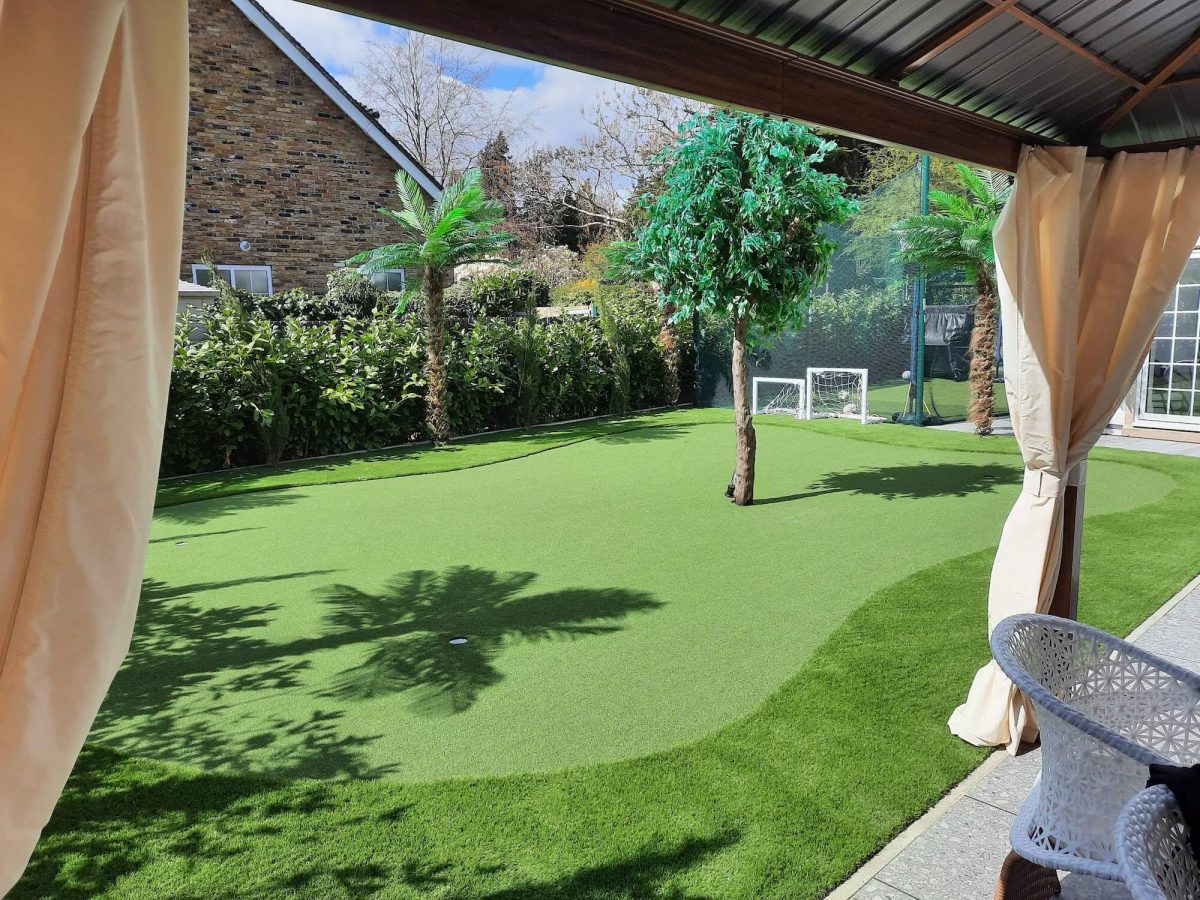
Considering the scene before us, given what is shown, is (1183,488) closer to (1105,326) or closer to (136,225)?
(1105,326)

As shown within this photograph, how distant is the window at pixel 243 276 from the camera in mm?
15148

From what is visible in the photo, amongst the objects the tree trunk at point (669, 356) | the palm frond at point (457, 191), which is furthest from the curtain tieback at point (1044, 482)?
the tree trunk at point (669, 356)

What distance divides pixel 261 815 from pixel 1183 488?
28.4 ft

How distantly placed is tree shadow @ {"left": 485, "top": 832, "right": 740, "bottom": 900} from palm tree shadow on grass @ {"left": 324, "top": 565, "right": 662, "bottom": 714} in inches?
54.3

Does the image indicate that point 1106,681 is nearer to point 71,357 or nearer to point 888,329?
point 71,357

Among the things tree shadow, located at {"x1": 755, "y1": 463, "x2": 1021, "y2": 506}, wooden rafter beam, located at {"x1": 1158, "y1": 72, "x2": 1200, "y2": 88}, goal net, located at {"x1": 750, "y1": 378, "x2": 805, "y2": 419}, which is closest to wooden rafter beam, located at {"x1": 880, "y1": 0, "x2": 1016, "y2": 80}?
wooden rafter beam, located at {"x1": 1158, "y1": 72, "x2": 1200, "y2": 88}

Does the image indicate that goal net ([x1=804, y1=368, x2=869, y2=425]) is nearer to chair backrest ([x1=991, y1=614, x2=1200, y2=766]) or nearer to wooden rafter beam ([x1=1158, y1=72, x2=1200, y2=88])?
wooden rafter beam ([x1=1158, y1=72, x2=1200, y2=88])

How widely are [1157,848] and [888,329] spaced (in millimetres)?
12244

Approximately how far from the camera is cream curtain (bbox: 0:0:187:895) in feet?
3.81

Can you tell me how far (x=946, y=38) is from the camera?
2615 millimetres

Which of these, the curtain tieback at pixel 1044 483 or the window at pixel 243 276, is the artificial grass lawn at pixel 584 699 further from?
the window at pixel 243 276

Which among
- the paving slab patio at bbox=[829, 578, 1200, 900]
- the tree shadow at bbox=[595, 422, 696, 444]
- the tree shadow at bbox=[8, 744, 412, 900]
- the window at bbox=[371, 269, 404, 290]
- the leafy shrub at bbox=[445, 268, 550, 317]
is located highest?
the window at bbox=[371, 269, 404, 290]

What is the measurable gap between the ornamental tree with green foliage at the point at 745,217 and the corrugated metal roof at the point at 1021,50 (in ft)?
12.0

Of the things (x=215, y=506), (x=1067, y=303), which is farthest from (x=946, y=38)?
(x=215, y=506)
